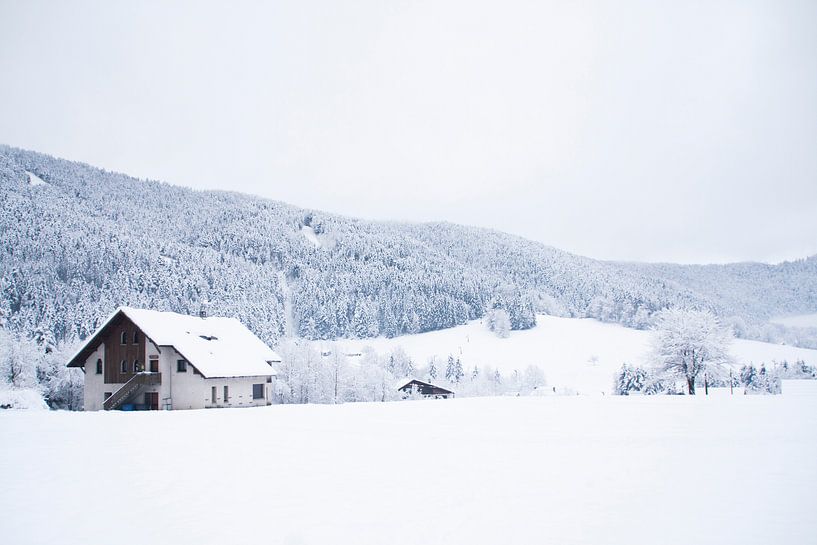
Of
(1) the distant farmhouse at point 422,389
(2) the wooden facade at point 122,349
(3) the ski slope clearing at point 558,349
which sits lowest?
(1) the distant farmhouse at point 422,389

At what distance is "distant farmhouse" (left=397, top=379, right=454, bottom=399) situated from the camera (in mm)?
92312

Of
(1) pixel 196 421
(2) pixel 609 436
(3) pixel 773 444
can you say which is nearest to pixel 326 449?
(2) pixel 609 436

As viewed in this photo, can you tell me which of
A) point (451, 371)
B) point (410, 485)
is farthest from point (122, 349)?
point (451, 371)

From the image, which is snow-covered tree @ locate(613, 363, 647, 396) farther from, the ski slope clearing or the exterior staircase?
the exterior staircase

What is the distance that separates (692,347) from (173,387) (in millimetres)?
50648

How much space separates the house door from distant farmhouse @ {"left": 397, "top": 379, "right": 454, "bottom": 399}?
50517 mm

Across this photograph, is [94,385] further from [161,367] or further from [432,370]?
[432,370]

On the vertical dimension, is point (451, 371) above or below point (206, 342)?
below

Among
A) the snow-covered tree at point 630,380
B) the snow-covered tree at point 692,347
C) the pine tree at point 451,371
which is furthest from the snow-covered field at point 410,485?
Result: the pine tree at point 451,371

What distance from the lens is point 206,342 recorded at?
4934 cm

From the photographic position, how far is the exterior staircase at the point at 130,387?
44.1 metres

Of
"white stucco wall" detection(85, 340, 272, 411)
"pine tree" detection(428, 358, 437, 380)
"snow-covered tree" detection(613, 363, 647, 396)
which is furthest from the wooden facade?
"pine tree" detection(428, 358, 437, 380)

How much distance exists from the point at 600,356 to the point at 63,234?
14889 centimetres

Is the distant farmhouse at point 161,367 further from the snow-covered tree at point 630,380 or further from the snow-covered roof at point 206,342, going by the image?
the snow-covered tree at point 630,380
